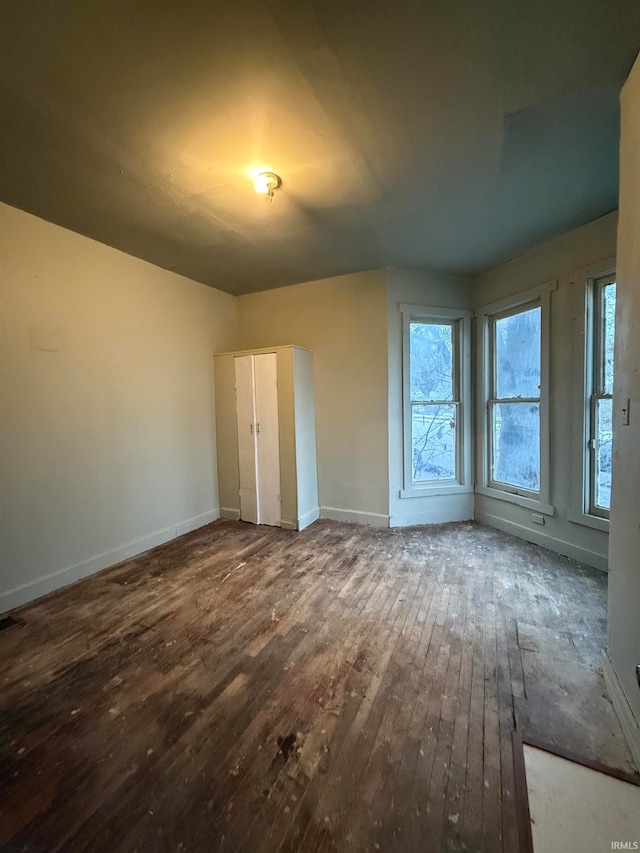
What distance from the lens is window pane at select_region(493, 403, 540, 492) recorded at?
3072 millimetres

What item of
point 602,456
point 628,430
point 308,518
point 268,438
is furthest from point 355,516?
point 628,430

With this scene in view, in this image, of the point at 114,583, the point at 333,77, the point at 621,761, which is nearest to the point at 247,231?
the point at 333,77

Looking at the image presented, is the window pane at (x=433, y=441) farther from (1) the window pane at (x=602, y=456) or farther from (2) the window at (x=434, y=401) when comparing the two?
(1) the window pane at (x=602, y=456)

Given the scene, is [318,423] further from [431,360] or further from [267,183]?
[267,183]

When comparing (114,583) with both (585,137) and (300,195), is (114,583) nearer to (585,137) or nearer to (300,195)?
(300,195)

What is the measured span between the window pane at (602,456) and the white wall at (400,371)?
→ 122 centimetres

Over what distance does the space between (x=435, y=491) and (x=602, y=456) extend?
4.69 feet

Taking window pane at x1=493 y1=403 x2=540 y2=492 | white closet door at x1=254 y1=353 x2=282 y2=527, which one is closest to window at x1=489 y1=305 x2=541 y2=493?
window pane at x1=493 y1=403 x2=540 y2=492

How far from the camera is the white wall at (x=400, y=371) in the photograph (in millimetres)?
3418

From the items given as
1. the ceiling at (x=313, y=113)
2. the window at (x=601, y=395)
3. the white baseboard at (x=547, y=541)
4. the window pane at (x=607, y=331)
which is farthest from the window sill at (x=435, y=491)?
the ceiling at (x=313, y=113)

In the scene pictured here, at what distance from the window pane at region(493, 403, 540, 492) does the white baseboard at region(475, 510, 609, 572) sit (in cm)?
38

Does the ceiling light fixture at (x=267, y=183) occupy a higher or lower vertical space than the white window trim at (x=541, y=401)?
higher

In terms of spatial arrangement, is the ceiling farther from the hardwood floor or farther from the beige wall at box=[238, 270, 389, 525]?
the hardwood floor

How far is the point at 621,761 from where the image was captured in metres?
1.20
